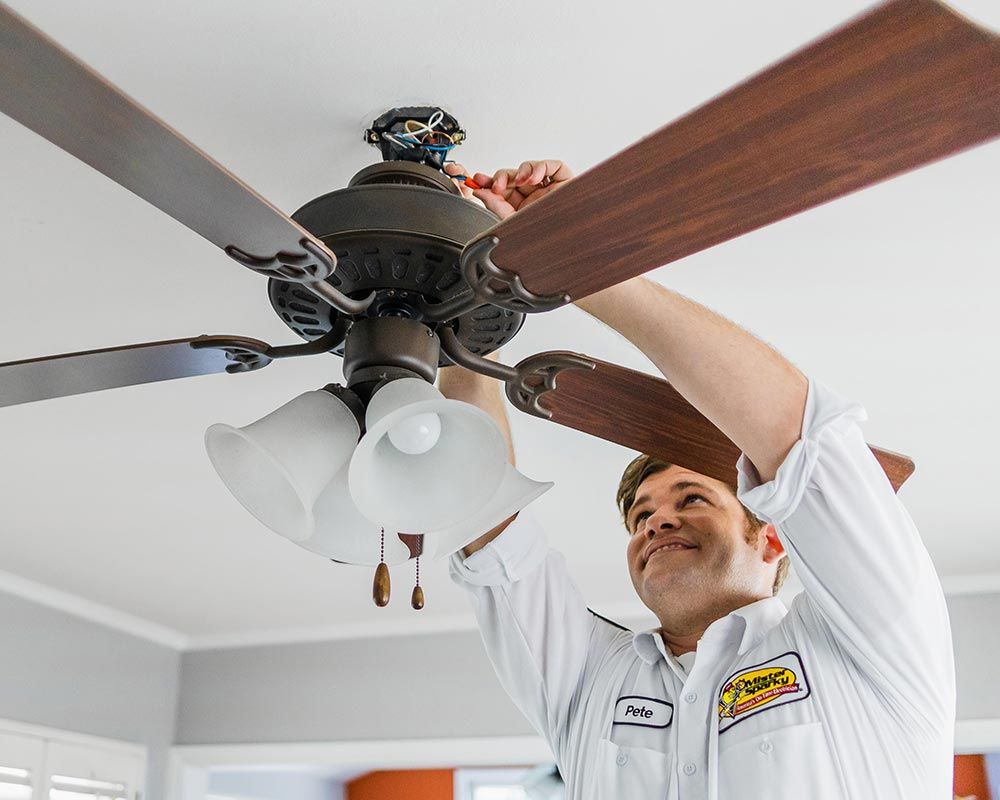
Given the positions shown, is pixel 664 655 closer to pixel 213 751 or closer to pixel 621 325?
pixel 621 325

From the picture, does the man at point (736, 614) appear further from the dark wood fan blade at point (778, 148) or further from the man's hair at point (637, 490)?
the dark wood fan blade at point (778, 148)

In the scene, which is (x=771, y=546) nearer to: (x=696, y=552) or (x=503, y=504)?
(x=696, y=552)

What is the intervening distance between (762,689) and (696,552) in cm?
26

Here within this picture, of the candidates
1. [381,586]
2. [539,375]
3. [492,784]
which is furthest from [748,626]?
[492,784]

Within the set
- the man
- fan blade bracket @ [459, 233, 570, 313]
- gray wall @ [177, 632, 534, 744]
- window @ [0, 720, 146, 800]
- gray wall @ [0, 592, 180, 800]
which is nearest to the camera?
fan blade bracket @ [459, 233, 570, 313]

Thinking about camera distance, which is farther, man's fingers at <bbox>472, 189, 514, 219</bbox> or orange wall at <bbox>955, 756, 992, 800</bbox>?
orange wall at <bbox>955, 756, 992, 800</bbox>

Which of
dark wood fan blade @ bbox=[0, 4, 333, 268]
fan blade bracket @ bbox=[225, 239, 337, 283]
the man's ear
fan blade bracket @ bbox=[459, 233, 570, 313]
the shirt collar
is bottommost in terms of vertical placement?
the shirt collar

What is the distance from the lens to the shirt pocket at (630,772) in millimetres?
1354

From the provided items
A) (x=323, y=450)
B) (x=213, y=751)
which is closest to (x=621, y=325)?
(x=323, y=450)

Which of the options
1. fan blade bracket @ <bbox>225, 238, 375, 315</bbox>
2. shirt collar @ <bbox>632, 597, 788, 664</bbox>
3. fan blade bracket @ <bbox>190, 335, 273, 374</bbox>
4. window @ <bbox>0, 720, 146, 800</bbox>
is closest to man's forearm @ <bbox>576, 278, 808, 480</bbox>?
fan blade bracket @ <bbox>225, 238, 375, 315</bbox>

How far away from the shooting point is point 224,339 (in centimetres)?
109

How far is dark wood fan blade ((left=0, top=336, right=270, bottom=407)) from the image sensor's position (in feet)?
3.64

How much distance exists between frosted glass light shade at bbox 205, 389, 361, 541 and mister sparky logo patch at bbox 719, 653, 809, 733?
63cm

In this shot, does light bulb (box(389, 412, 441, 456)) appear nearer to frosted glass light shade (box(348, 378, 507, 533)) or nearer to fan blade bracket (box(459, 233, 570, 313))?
frosted glass light shade (box(348, 378, 507, 533))
